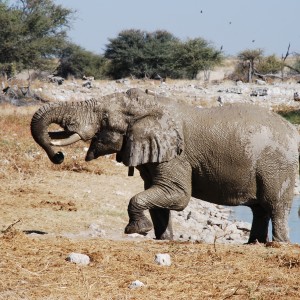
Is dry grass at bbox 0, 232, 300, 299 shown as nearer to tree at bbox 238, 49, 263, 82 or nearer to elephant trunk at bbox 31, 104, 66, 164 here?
elephant trunk at bbox 31, 104, 66, 164

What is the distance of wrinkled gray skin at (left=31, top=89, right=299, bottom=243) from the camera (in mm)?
9875

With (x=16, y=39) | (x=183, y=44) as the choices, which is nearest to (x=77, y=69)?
(x=183, y=44)

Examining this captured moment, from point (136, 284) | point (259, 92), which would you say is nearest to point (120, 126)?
point (136, 284)

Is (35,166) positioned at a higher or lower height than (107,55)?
lower

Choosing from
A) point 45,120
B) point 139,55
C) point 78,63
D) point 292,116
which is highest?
point 139,55

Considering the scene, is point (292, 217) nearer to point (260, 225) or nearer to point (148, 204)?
point (260, 225)

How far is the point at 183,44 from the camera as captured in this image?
62.3 meters

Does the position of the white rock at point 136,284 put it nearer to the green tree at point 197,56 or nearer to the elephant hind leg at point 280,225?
the elephant hind leg at point 280,225

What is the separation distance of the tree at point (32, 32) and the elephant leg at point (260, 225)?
117 feet

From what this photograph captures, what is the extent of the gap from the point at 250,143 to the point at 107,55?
5764 centimetres

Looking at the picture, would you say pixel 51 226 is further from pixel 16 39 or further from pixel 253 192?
pixel 16 39

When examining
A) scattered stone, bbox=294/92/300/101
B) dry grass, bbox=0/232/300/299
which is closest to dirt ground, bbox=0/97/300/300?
dry grass, bbox=0/232/300/299

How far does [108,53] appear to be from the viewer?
220 feet

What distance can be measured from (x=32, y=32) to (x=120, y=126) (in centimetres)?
3883
